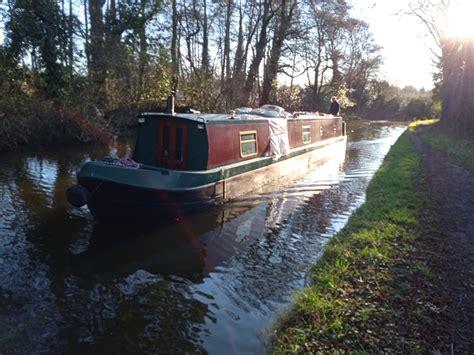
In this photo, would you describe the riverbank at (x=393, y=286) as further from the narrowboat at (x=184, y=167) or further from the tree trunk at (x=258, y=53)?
the tree trunk at (x=258, y=53)

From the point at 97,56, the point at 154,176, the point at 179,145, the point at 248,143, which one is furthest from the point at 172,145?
the point at 97,56

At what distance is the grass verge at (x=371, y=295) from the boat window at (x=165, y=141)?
3.76 m

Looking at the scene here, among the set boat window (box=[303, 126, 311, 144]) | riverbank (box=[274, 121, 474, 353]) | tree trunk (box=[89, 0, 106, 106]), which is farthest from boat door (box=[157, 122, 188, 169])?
tree trunk (box=[89, 0, 106, 106])

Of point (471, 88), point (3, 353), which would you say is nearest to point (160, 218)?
point (3, 353)

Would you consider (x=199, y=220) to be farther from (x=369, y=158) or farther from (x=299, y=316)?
(x=369, y=158)

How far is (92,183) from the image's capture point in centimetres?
668

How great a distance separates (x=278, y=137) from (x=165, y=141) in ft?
12.9

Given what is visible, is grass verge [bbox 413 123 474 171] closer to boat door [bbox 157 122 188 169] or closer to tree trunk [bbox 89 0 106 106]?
boat door [bbox 157 122 188 169]

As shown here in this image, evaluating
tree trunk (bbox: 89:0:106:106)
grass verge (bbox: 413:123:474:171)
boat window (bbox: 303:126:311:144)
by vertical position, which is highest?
tree trunk (bbox: 89:0:106:106)

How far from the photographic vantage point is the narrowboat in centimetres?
670

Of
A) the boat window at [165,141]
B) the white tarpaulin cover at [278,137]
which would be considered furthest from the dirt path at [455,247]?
the boat window at [165,141]

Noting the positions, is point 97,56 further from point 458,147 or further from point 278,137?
point 458,147

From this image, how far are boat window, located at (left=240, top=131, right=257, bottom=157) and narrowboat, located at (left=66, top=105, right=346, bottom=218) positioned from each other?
0.05 feet

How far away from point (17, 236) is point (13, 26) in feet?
35.5
